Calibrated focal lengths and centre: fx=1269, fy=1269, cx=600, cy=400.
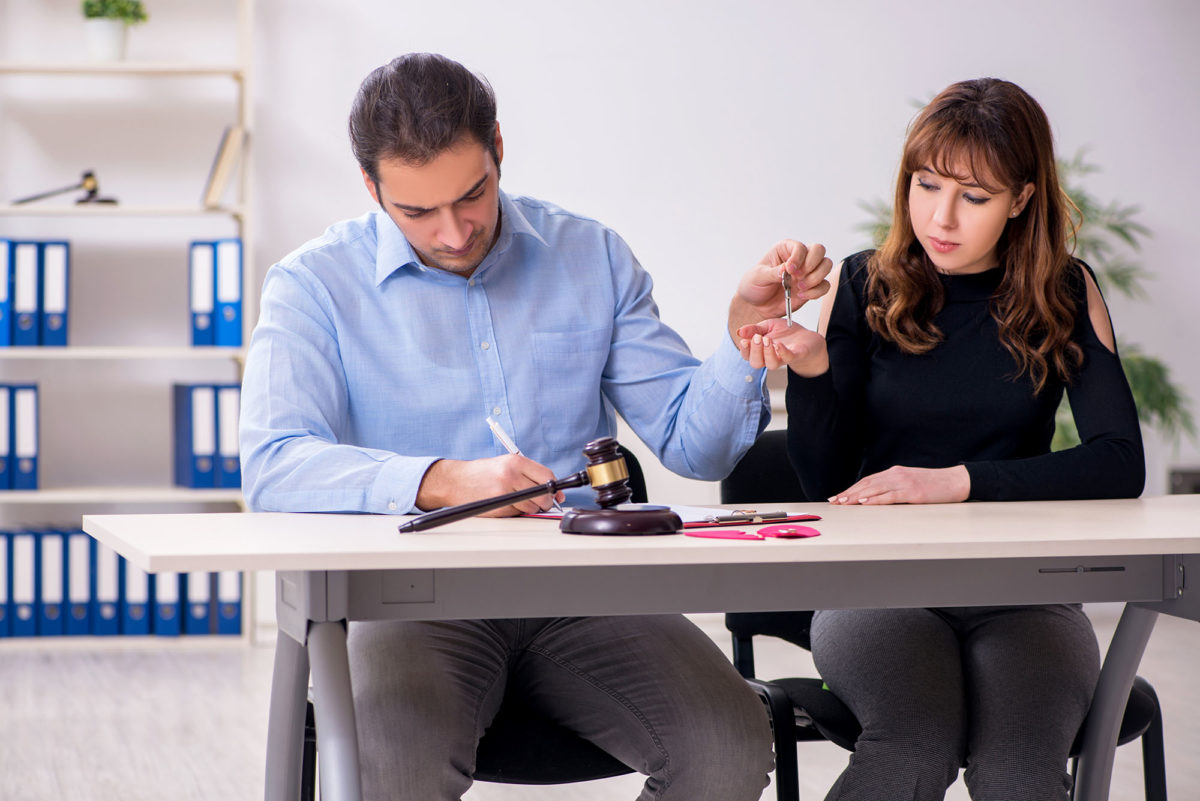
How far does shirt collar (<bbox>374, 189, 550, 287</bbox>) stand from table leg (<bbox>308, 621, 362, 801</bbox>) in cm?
66

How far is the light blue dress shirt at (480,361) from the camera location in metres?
1.65

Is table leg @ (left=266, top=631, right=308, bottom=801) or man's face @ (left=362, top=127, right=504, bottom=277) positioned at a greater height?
man's face @ (left=362, top=127, right=504, bottom=277)

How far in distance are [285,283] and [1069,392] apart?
1102 mm

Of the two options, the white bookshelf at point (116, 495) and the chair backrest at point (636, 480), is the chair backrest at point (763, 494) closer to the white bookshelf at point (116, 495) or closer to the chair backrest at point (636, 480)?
the chair backrest at point (636, 480)

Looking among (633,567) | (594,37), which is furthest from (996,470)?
(594,37)

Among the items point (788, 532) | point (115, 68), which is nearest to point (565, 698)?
point (788, 532)

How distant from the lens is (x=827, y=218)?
424cm

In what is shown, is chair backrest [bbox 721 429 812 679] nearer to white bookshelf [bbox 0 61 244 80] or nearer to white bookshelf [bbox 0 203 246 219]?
white bookshelf [bbox 0 203 246 219]

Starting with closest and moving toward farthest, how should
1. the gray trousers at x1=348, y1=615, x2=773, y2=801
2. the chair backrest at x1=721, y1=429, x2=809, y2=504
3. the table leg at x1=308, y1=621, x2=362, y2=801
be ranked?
1. the table leg at x1=308, y1=621, x2=362, y2=801
2. the gray trousers at x1=348, y1=615, x2=773, y2=801
3. the chair backrest at x1=721, y1=429, x2=809, y2=504

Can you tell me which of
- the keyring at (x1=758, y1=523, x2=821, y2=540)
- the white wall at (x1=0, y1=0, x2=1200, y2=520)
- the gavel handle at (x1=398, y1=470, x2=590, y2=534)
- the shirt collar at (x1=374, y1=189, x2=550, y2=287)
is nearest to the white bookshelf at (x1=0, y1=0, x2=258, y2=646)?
the white wall at (x1=0, y1=0, x2=1200, y2=520)

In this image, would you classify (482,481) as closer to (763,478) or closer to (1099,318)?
(763,478)

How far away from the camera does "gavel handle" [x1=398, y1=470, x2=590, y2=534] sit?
3.99 ft

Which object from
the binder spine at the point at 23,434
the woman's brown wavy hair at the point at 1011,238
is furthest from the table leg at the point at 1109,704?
the binder spine at the point at 23,434

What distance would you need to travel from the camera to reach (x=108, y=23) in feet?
12.5
